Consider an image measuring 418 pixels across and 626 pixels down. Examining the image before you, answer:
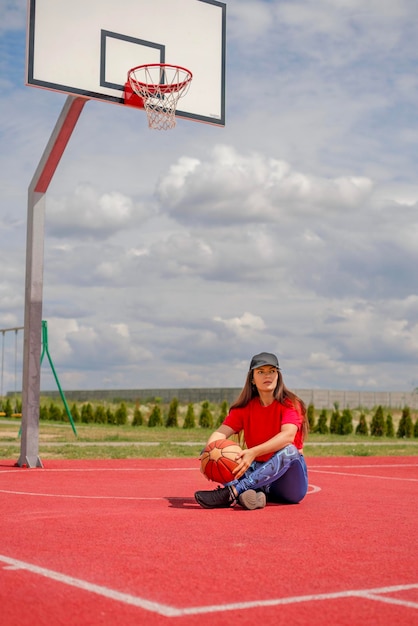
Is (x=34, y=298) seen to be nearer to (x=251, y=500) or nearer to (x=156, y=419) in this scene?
(x=251, y=500)

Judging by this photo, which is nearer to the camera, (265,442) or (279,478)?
(265,442)

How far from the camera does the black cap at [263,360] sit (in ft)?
26.6

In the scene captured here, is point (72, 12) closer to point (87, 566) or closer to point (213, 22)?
point (213, 22)

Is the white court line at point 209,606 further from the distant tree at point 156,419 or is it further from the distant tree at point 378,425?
the distant tree at point 156,419

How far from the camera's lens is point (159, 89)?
42.6 feet

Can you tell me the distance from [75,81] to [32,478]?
5689 mm

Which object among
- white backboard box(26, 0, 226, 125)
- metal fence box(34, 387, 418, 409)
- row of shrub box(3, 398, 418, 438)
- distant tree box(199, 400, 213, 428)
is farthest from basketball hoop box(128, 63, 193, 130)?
metal fence box(34, 387, 418, 409)

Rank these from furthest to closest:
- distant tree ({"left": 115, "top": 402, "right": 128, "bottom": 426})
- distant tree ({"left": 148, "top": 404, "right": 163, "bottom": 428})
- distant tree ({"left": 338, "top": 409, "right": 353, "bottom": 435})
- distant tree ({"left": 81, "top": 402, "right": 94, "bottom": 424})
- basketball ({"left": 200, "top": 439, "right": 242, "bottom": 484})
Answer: distant tree ({"left": 81, "top": 402, "right": 94, "bottom": 424}) < distant tree ({"left": 115, "top": 402, "right": 128, "bottom": 426}) < distant tree ({"left": 148, "top": 404, "right": 163, "bottom": 428}) < distant tree ({"left": 338, "top": 409, "right": 353, "bottom": 435}) < basketball ({"left": 200, "top": 439, "right": 242, "bottom": 484})

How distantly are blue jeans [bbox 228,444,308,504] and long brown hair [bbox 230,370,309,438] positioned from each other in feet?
1.19

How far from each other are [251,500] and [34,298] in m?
6.43

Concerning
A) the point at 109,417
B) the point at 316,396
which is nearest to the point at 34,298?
the point at 109,417

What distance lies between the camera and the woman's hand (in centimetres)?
764

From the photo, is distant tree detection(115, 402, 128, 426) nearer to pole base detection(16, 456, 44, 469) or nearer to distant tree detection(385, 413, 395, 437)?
distant tree detection(385, 413, 395, 437)

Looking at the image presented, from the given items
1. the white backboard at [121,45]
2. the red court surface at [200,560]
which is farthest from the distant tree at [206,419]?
the red court surface at [200,560]
